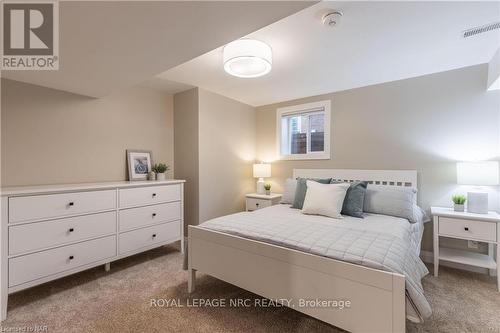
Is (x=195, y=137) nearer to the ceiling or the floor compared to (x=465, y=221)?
nearer to the ceiling

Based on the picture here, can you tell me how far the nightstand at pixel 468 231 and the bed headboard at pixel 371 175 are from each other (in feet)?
1.58

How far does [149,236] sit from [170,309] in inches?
42.8

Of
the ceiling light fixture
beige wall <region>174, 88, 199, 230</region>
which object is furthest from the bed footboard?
the ceiling light fixture

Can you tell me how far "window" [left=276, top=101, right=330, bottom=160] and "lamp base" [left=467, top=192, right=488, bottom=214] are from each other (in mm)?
1643

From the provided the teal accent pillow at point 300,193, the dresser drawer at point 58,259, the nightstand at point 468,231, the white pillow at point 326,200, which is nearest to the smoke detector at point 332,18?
the white pillow at point 326,200

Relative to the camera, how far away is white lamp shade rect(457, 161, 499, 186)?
213 centimetres

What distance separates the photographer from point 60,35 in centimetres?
134

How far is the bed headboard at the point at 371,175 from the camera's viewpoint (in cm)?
279

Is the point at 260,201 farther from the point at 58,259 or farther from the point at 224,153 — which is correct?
the point at 58,259

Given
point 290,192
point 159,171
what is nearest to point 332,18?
point 290,192

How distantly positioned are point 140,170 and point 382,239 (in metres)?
2.90

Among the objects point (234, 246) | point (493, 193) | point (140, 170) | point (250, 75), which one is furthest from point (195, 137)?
point (493, 193)

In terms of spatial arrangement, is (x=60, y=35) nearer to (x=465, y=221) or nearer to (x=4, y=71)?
(x=4, y=71)

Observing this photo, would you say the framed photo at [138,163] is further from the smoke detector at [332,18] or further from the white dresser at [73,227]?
the smoke detector at [332,18]
